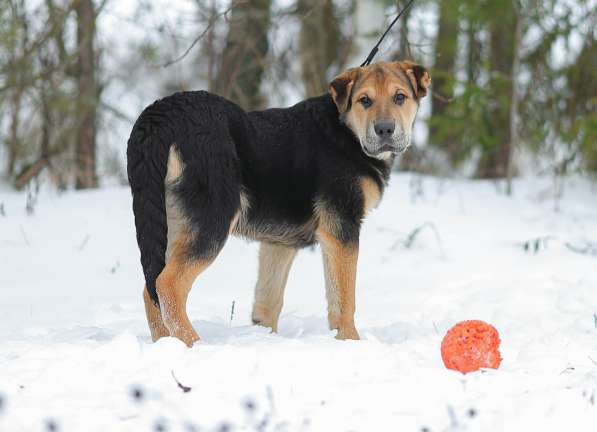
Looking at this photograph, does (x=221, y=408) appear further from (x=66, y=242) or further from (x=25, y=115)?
(x=25, y=115)

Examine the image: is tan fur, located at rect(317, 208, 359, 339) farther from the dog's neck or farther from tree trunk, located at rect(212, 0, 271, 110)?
tree trunk, located at rect(212, 0, 271, 110)

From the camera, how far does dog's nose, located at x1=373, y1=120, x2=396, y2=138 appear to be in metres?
5.01

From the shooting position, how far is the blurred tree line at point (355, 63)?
10.5m

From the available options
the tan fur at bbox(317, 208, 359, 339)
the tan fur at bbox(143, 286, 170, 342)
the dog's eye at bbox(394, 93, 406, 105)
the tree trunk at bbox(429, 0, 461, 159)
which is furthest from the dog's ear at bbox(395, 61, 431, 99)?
the tree trunk at bbox(429, 0, 461, 159)

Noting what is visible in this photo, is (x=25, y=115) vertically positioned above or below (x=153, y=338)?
above

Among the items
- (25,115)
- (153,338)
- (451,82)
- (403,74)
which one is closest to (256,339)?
(153,338)

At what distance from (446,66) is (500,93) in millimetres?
4258

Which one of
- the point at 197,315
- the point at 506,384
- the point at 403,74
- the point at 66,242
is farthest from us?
the point at 66,242

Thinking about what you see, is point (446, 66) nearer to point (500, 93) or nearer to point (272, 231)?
point (500, 93)

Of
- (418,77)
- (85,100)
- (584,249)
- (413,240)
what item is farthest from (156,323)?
(85,100)

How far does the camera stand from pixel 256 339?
4.65 meters

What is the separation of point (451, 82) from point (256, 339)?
20.3 ft

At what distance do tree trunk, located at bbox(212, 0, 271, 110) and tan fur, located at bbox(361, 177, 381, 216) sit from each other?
230 inches

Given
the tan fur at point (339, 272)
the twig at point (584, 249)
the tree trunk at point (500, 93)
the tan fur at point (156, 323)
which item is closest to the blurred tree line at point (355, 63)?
the tree trunk at point (500, 93)
